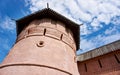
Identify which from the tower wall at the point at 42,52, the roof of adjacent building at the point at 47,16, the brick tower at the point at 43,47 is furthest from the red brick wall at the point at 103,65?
the tower wall at the point at 42,52

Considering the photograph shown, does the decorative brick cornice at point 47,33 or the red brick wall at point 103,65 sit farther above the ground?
the decorative brick cornice at point 47,33

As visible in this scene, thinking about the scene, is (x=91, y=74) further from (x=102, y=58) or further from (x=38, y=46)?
(x=38, y=46)

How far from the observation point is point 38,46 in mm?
8805

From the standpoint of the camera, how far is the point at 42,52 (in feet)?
27.6

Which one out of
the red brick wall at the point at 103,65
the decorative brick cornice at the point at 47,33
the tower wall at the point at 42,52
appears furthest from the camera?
the red brick wall at the point at 103,65

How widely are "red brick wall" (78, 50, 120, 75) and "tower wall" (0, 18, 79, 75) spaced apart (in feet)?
12.1

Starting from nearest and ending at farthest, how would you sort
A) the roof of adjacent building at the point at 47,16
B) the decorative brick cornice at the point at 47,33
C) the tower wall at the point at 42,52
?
the tower wall at the point at 42,52
the decorative brick cornice at the point at 47,33
the roof of adjacent building at the point at 47,16

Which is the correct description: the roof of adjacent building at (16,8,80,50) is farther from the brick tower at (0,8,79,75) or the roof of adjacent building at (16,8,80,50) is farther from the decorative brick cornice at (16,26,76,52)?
the decorative brick cornice at (16,26,76,52)

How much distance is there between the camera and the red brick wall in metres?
11.9

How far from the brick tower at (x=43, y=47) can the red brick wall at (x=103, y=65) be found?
2.75 m

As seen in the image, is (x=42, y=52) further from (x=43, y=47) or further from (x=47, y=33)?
(x=47, y=33)

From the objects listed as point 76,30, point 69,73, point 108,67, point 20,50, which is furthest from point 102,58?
point 20,50

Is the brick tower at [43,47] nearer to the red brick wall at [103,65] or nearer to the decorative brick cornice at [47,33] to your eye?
the decorative brick cornice at [47,33]

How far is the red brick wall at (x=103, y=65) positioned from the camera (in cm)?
1188
